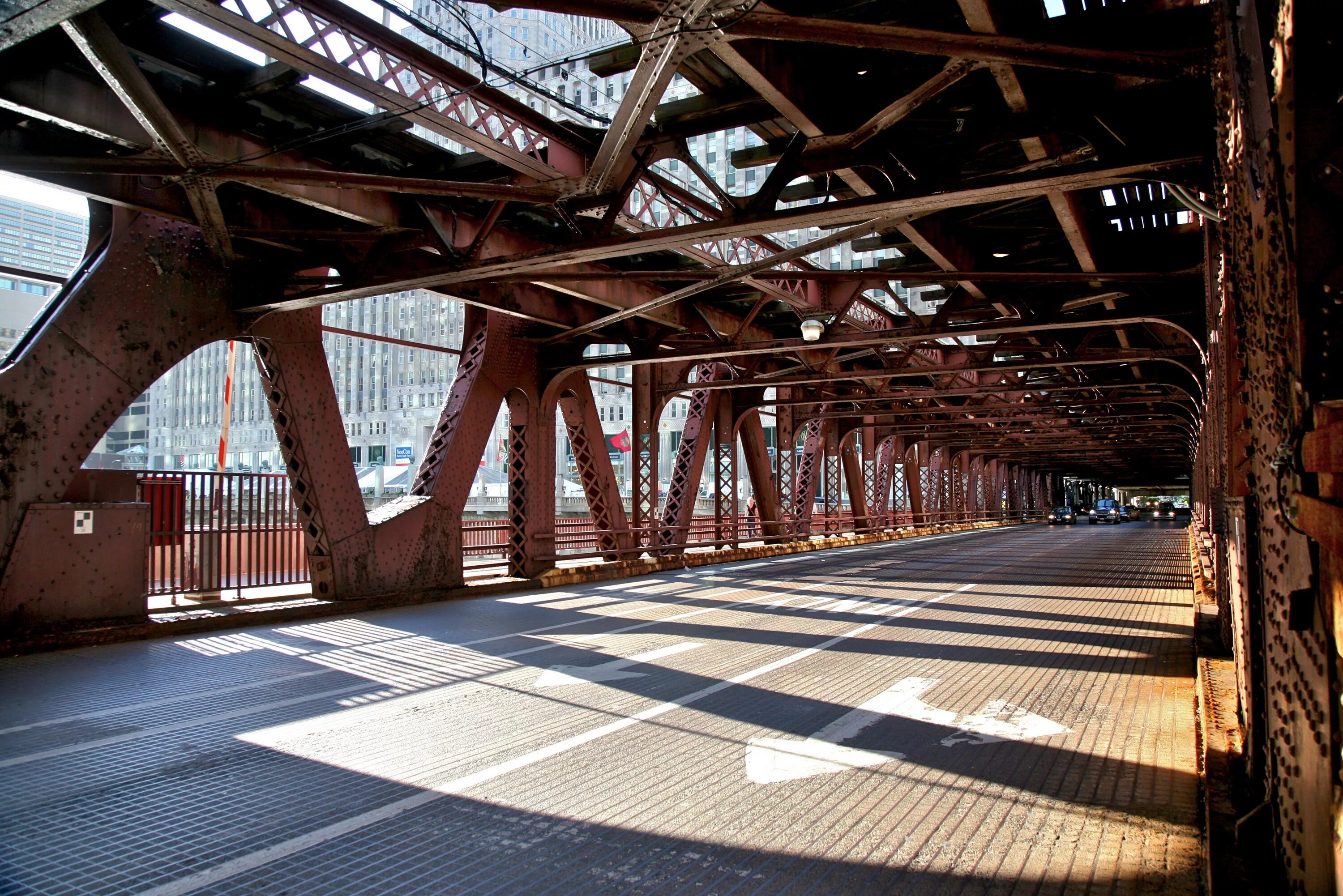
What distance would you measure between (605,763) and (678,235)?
627 centimetres

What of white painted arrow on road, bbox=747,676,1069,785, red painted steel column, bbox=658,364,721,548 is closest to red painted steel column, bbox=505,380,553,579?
red painted steel column, bbox=658,364,721,548

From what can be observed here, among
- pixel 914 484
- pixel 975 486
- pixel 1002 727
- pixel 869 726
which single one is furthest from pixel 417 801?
→ pixel 975 486

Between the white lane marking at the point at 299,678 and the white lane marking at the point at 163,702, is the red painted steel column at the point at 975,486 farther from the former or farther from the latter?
the white lane marking at the point at 163,702

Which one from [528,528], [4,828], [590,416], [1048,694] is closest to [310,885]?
[4,828]

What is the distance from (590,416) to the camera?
1973 cm

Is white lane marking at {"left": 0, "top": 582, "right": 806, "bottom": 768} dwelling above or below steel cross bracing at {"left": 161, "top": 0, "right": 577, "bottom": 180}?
below

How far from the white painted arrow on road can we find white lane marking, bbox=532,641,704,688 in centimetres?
244

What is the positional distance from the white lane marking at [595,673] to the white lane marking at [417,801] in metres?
1.02

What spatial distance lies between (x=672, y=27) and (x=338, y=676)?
667cm

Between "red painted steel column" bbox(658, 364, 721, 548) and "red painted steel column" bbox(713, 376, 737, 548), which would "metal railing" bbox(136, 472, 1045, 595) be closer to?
"red painted steel column" bbox(658, 364, 721, 548)

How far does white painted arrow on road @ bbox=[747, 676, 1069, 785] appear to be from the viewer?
566cm

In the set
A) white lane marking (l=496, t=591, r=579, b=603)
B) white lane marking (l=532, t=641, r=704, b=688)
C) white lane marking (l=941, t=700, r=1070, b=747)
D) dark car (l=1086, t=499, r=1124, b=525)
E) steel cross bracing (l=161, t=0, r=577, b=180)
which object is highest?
steel cross bracing (l=161, t=0, r=577, b=180)

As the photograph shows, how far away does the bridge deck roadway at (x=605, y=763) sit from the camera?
4.12 meters

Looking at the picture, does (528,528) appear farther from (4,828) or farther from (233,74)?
(4,828)
